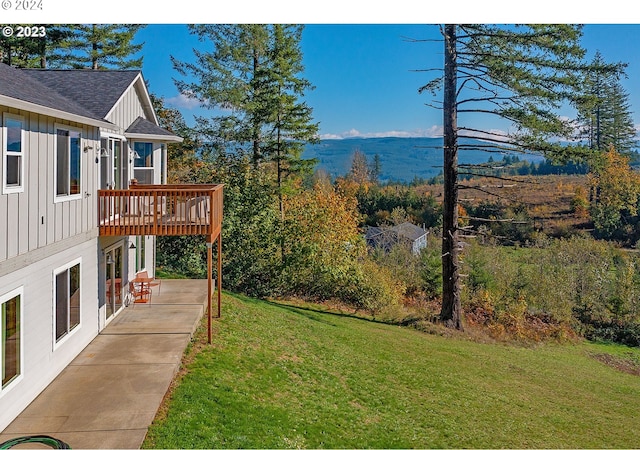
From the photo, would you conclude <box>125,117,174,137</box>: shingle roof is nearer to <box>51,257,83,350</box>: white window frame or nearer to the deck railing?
the deck railing

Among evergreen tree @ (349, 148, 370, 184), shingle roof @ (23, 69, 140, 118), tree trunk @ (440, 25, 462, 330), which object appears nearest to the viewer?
shingle roof @ (23, 69, 140, 118)

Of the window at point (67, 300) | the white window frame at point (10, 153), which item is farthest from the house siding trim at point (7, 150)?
the window at point (67, 300)

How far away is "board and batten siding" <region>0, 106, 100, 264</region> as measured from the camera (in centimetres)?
640

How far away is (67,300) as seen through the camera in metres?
8.45

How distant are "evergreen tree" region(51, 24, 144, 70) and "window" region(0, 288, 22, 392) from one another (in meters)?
21.6

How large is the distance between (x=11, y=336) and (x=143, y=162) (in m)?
7.68

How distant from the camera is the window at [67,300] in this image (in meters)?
8.06

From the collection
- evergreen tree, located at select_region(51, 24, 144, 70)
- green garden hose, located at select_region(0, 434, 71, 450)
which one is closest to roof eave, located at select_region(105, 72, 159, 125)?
green garden hose, located at select_region(0, 434, 71, 450)

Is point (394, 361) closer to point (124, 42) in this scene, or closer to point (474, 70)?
point (474, 70)

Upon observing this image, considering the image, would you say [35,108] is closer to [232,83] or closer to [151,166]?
[151,166]

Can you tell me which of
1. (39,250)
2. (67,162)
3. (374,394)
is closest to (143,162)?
(67,162)

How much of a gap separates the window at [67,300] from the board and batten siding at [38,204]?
26.8 inches

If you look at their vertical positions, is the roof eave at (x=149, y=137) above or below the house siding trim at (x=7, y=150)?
above

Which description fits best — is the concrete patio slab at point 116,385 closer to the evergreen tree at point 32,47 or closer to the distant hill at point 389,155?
the evergreen tree at point 32,47
